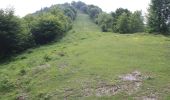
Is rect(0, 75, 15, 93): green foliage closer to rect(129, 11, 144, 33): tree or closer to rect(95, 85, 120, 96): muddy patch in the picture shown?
rect(95, 85, 120, 96): muddy patch

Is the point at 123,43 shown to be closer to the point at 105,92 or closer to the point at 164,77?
the point at 164,77

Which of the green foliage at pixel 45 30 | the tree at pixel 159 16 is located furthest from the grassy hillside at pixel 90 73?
the tree at pixel 159 16

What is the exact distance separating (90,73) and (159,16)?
54421 millimetres

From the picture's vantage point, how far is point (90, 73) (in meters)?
42.3

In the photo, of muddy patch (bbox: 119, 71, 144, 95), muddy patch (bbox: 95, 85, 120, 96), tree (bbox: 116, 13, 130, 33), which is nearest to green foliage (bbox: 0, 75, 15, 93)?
muddy patch (bbox: 95, 85, 120, 96)

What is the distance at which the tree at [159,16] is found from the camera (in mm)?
90375

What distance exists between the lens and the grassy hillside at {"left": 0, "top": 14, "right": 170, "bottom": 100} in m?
35.4

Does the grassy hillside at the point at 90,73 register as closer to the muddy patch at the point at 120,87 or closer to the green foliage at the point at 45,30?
the muddy patch at the point at 120,87

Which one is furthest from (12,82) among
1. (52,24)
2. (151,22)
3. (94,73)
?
(151,22)

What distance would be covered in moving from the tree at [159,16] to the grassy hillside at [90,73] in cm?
3243

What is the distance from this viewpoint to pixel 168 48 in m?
57.6

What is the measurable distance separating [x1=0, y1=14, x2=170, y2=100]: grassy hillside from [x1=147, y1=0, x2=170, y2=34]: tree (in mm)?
32434

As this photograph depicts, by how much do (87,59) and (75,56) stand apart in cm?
398

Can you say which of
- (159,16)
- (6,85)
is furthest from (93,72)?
(159,16)
